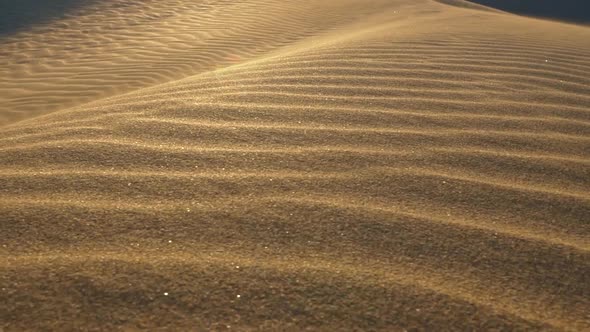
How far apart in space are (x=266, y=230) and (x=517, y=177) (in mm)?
1044

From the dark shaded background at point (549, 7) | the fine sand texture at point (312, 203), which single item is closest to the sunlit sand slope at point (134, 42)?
the fine sand texture at point (312, 203)

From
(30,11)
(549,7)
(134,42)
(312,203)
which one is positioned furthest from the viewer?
(549,7)

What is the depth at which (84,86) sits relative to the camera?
17.5ft

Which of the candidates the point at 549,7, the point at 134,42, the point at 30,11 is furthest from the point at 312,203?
the point at 549,7

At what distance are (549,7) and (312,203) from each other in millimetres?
13358

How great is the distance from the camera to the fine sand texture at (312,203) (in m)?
1.31

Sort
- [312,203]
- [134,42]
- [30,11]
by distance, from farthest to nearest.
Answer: [30,11]
[134,42]
[312,203]

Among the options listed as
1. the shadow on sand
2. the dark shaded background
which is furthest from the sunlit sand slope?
the dark shaded background

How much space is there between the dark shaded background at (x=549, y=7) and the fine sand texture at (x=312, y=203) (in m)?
9.50

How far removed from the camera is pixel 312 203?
5.87ft

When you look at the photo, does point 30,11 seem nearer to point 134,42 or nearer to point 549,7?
point 134,42

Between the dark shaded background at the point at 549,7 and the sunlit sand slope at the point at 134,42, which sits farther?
the dark shaded background at the point at 549,7

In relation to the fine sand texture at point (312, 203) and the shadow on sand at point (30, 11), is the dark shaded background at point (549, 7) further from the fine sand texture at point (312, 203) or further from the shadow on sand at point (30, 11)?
the fine sand texture at point (312, 203)

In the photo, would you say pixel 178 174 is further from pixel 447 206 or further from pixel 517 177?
pixel 517 177
